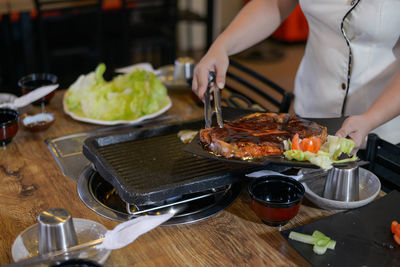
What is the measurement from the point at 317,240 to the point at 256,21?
3.55 ft

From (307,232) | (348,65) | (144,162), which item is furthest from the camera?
(348,65)

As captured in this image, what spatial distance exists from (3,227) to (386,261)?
107 cm

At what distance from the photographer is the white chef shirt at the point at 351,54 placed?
1.79m

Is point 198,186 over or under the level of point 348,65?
under

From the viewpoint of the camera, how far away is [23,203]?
1559mm

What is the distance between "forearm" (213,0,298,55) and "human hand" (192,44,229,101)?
0.15 metres

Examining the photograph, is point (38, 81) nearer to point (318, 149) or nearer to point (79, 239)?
point (79, 239)

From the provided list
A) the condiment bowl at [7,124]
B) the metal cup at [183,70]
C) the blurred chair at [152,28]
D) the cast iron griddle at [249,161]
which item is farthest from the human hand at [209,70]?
the blurred chair at [152,28]

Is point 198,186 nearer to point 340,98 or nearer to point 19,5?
point 340,98

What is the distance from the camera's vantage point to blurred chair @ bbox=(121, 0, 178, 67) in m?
4.74

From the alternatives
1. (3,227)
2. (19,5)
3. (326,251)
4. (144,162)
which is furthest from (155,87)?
(19,5)

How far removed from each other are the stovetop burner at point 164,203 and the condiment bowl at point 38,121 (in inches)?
17.6

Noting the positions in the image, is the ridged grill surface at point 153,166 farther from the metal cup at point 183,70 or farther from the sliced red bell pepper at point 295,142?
the metal cup at point 183,70

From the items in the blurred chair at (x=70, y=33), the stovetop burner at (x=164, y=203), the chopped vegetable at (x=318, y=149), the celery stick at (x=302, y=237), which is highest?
the chopped vegetable at (x=318, y=149)
